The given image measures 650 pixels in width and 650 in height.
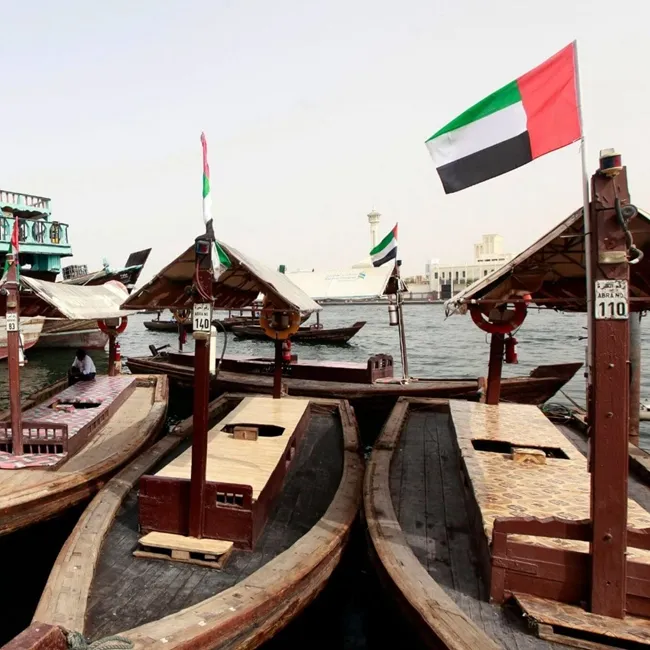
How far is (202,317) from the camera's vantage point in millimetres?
5656

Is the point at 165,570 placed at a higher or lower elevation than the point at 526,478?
lower

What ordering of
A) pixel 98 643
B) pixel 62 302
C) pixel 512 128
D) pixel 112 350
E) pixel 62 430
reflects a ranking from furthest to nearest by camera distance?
pixel 112 350, pixel 62 302, pixel 62 430, pixel 512 128, pixel 98 643

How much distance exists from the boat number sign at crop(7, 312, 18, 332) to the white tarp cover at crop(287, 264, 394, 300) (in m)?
20.8

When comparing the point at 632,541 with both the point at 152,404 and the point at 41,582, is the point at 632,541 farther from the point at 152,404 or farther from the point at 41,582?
the point at 152,404

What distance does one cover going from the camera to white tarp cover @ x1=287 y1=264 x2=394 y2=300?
29.4 meters

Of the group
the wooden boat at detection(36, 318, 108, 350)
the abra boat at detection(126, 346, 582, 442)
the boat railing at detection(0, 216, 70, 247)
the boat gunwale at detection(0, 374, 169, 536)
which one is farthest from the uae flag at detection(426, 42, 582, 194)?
the wooden boat at detection(36, 318, 108, 350)

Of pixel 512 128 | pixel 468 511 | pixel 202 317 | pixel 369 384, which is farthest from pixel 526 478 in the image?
pixel 369 384

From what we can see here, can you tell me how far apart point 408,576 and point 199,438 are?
2.74 metres

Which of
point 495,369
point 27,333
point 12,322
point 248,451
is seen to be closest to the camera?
point 248,451

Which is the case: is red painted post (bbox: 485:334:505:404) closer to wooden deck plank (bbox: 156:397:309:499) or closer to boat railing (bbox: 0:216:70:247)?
wooden deck plank (bbox: 156:397:309:499)

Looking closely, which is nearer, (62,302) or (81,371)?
(62,302)

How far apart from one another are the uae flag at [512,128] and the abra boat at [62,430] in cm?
705

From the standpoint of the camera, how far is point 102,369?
1144 inches

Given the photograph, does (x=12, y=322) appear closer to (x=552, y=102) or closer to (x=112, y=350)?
(x=112, y=350)
